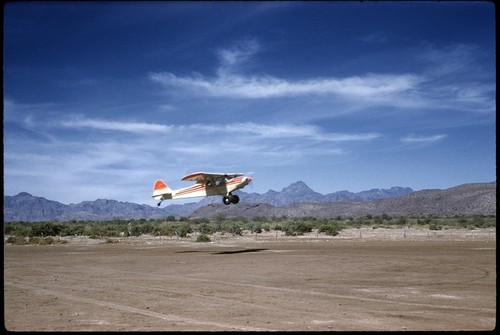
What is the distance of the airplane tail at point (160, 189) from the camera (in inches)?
1768

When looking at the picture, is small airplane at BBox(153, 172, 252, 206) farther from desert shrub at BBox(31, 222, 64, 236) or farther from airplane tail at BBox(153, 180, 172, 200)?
desert shrub at BBox(31, 222, 64, 236)

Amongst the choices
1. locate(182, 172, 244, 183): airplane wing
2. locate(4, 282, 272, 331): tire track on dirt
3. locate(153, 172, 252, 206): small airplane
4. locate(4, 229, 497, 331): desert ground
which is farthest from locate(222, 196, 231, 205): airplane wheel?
locate(4, 282, 272, 331): tire track on dirt

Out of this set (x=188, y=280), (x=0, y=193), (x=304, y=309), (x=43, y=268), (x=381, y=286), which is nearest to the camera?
(x=0, y=193)

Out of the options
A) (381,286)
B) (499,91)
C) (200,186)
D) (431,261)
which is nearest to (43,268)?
(200,186)

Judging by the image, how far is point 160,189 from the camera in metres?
46.1

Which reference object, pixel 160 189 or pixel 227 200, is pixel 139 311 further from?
pixel 160 189

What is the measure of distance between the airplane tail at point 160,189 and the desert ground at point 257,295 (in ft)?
47.5

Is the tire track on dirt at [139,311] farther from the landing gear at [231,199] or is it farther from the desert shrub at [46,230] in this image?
the desert shrub at [46,230]

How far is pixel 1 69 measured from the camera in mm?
6133

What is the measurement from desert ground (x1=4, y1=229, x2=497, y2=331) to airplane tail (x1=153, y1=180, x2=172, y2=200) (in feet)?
47.5

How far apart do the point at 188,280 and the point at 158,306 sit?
7037mm

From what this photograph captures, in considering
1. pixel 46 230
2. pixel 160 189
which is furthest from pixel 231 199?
pixel 46 230

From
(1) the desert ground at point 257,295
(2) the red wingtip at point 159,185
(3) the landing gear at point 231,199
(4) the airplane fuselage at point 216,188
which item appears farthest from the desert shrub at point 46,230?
(1) the desert ground at point 257,295

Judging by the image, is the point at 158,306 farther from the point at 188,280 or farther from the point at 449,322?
the point at 449,322
